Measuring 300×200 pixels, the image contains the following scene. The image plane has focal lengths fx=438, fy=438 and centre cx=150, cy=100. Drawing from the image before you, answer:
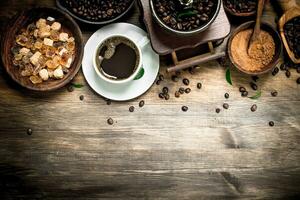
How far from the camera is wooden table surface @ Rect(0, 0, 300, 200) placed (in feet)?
5.95

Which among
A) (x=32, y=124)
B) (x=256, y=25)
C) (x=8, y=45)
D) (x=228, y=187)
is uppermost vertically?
(x=256, y=25)

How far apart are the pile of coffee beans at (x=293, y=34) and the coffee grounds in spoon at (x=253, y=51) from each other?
0.08m

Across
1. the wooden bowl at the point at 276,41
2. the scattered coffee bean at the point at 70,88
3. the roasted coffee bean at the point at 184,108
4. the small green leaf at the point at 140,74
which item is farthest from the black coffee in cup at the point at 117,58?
the wooden bowl at the point at 276,41

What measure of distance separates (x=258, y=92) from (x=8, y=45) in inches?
41.0

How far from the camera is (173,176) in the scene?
6.01ft

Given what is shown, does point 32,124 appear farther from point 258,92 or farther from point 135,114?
point 258,92

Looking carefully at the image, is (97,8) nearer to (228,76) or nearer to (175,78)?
(175,78)

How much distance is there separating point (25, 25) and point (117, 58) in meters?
0.40

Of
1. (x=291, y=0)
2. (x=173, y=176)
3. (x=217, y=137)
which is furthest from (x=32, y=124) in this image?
(x=291, y=0)

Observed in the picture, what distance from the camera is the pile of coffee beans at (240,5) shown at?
1.75 m

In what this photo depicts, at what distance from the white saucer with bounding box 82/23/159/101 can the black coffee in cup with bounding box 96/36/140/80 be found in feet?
0.12

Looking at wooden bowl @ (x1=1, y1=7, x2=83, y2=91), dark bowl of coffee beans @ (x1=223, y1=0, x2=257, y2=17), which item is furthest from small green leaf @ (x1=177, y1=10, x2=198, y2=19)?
wooden bowl @ (x1=1, y1=7, x2=83, y2=91)

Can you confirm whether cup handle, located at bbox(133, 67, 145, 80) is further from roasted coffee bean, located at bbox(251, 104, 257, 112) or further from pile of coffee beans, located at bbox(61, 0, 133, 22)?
roasted coffee bean, located at bbox(251, 104, 257, 112)

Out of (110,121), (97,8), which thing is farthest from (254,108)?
(97,8)
